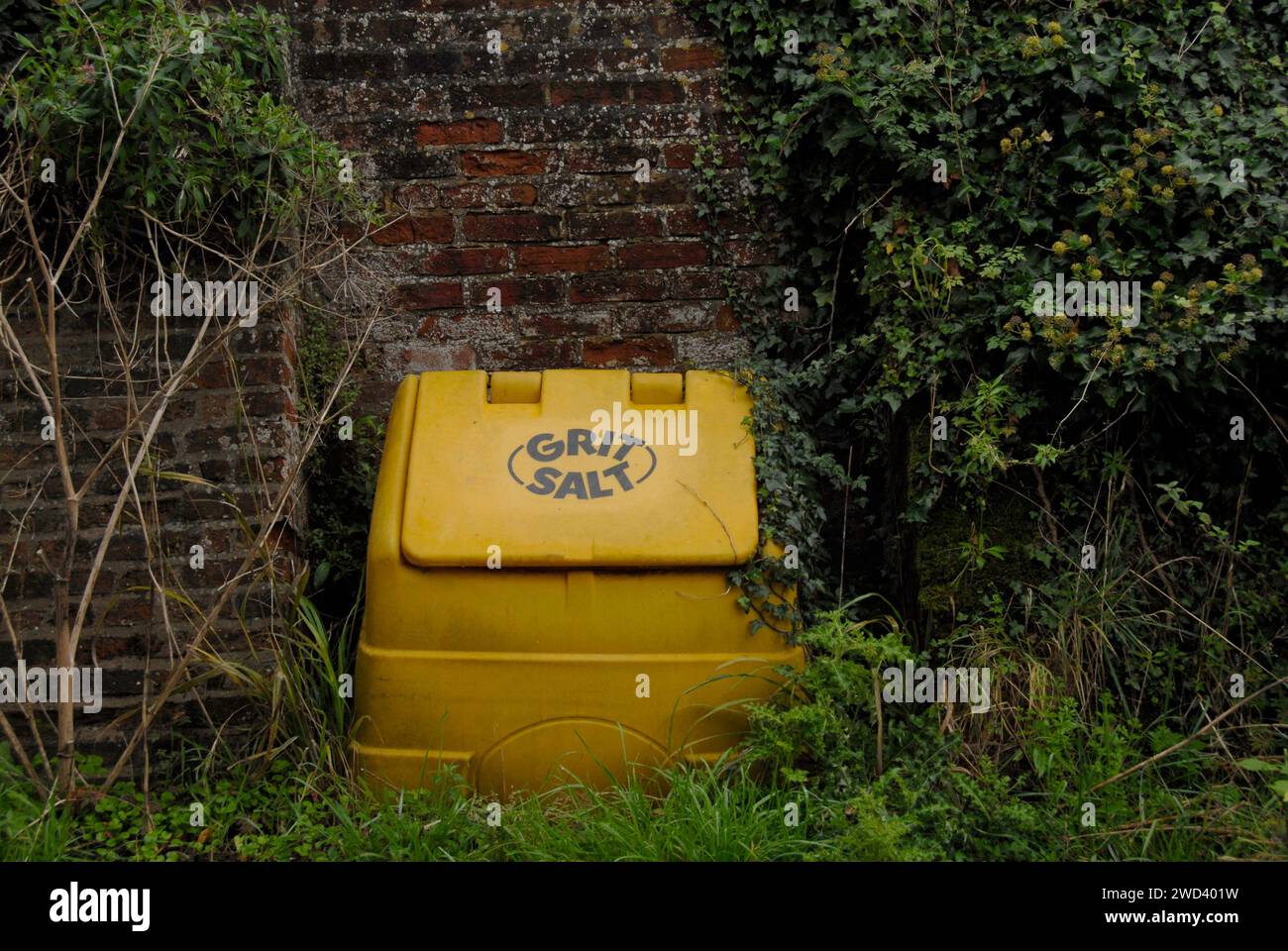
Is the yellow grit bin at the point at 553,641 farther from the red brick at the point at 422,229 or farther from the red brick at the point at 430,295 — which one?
the red brick at the point at 422,229

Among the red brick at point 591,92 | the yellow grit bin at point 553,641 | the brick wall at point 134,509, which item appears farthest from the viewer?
the red brick at point 591,92

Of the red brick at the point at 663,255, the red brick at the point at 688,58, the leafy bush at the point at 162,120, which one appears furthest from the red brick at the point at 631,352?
the leafy bush at the point at 162,120

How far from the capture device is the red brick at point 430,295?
11.0 ft

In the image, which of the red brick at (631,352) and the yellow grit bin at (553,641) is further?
the red brick at (631,352)

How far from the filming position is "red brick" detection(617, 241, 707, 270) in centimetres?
334

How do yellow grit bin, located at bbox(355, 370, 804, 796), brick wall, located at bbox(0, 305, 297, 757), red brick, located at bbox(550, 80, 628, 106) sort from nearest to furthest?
yellow grit bin, located at bbox(355, 370, 804, 796)
brick wall, located at bbox(0, 305, 297, 757)
red brick, located at bbox(550, 80, 628, 106)

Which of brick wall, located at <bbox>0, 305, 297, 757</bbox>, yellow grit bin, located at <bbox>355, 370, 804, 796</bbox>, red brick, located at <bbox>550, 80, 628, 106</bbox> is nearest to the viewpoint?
yellow grit bin, located at <bbox>355, 370, 804, 796</bbox>

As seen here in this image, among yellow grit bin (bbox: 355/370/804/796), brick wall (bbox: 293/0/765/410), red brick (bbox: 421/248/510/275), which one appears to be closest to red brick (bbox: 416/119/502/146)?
brick wall (bbox: 293/0/765/410)

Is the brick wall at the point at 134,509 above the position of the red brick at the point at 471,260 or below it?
below

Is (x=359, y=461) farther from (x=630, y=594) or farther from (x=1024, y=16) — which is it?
(x=1024, y=16)

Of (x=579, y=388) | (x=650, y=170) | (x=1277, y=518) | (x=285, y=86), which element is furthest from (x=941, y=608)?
(x=285, y=86)

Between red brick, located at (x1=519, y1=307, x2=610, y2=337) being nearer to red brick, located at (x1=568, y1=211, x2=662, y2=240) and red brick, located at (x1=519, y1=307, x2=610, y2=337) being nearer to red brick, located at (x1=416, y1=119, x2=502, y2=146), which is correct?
red brick, located at (x1=568, y1=211, x2=662, y2=240)

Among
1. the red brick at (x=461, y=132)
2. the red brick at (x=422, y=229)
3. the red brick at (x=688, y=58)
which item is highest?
the red brick at (x=688, y=58)

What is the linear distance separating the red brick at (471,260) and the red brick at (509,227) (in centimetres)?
4
